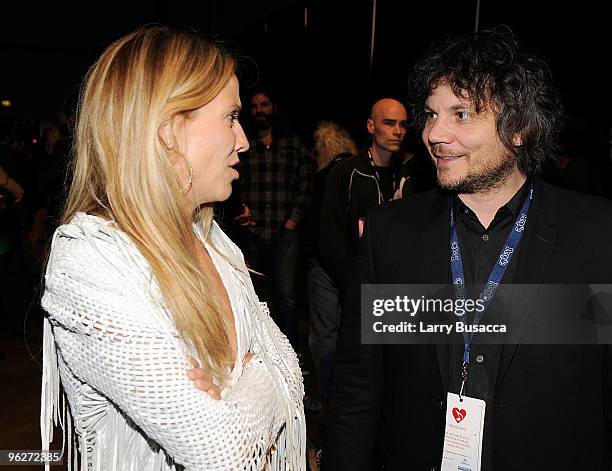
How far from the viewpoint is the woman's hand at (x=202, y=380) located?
3.77 ft

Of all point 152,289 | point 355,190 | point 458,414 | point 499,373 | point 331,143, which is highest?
point 331,143

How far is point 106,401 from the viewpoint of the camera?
1283 millimetres

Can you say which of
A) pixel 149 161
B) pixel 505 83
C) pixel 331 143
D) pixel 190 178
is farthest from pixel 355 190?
pixel 149 161

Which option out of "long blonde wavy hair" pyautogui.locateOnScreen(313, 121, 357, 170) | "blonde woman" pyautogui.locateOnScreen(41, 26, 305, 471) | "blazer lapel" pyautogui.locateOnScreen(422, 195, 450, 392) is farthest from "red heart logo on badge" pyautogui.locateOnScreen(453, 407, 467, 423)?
"long blonde wavy hair" pyautogui.locateOnScreen(313, 121, 357, 170)

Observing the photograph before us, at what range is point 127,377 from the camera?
3.61 ft

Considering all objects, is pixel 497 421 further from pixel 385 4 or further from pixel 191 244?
pixel 385 4

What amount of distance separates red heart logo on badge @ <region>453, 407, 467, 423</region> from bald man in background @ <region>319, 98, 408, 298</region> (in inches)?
81.2

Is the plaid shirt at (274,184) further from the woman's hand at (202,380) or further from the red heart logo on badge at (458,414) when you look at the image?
the woman's hand at (202,380)

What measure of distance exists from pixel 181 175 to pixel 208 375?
45 cm

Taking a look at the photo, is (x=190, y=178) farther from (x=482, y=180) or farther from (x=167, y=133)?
(x=482, y=180)

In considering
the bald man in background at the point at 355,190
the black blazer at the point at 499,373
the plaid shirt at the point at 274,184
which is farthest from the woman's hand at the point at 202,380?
the plaid shirt at the point at 274,184

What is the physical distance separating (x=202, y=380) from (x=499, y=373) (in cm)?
83

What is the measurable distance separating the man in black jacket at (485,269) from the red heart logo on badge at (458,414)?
14 mm

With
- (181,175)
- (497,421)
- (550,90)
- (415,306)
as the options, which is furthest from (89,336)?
(550,90)
